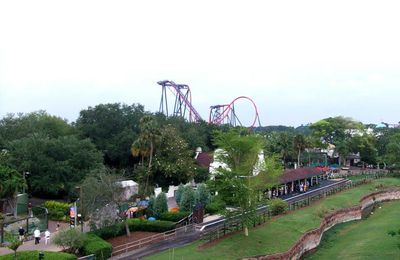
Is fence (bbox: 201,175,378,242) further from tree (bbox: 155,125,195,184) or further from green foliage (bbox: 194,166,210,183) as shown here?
green foliage (bbox: 194,166,210,183)

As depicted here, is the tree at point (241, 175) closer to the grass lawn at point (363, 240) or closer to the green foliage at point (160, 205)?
the grass lawn at point (363, 240)

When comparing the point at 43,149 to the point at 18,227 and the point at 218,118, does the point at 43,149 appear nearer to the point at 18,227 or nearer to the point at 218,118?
the point at 18,227

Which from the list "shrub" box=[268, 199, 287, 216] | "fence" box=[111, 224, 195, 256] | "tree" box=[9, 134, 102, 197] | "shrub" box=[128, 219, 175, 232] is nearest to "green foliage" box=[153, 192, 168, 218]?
"shrub" box=[128, 219, 175, 232]

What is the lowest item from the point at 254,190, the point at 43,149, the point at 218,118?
the point at 254,190

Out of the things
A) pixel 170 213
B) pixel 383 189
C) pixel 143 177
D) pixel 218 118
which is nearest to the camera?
pixel 170 213

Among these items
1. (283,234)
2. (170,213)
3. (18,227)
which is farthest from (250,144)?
(18,227)

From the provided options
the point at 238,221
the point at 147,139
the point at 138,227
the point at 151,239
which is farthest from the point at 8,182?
the point at 238,221
